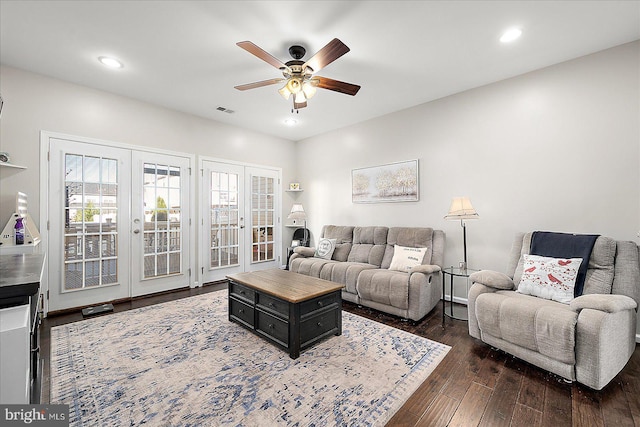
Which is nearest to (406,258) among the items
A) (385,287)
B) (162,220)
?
(385,287)

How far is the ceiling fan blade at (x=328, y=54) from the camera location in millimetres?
2018

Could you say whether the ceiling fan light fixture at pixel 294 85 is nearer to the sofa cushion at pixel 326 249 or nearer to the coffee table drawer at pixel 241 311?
the coffee table drawer at pixel 241 311

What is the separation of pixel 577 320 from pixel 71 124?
5404 mm

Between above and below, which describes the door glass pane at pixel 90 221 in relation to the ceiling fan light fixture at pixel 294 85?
below

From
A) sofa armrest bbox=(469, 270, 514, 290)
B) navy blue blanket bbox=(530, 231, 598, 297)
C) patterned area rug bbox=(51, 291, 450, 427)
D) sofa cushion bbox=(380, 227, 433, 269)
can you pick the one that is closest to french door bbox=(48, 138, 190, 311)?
patterned area rug bbox=(51, 291, 450, 427)

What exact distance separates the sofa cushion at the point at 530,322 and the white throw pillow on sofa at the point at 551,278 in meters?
0.11

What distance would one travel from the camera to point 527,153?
122 inches

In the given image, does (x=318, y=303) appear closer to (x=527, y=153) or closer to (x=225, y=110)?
(x=527, y=153)

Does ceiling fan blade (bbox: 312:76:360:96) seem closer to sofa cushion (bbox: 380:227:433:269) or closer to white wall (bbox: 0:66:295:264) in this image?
sofa cushion (bbox: 380:227:433:269)

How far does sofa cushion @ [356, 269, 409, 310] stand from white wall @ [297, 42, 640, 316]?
1128mm

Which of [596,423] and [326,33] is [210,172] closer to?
[326,33]

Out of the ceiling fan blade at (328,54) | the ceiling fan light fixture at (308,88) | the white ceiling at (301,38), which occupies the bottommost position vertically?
the ceiling fan light fixture at (308,88)

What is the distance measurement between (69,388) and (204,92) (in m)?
3.32

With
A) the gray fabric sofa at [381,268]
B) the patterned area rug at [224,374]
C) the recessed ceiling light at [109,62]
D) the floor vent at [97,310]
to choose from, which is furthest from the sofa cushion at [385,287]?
the recessed ceiling light at [109,62]
